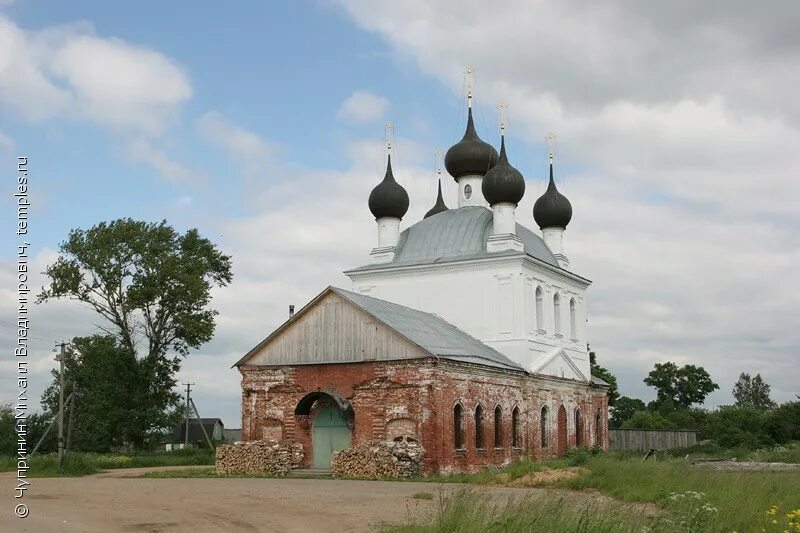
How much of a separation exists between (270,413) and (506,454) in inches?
308

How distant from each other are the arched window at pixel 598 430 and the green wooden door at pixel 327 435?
48.5 ft

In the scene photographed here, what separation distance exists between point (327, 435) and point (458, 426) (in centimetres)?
399

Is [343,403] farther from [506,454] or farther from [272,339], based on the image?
[506,454]

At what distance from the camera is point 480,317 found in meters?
33.0

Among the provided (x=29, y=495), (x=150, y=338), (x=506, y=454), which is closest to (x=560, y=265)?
(x=506, y=454)

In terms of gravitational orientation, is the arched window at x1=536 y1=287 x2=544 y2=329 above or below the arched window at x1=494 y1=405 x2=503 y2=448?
above

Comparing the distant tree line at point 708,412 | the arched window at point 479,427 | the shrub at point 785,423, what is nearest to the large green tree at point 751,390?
the distant tree line at point 708,412

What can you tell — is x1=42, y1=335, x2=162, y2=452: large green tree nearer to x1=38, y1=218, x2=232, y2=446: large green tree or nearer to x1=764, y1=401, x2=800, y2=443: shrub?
x1=38, y1=218, x2=232, y2=446: large green tree

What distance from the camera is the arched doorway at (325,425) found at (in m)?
27.4

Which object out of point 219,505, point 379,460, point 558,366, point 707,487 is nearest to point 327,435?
point 379,460

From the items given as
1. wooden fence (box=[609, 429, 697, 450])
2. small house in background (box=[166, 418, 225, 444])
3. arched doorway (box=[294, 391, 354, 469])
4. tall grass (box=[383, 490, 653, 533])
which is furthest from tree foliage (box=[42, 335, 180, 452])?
tall grass (box=[383, 490, 653, 533])

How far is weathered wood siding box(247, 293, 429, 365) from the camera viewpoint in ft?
87.6

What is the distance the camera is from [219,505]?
16469 mm

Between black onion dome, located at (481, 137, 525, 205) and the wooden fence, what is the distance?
675 inches
